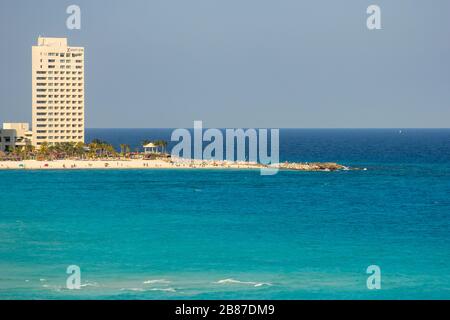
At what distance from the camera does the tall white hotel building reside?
7259 inches

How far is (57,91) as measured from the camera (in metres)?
188

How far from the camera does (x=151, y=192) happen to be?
10262 cm

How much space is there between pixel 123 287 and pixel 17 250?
14.2m

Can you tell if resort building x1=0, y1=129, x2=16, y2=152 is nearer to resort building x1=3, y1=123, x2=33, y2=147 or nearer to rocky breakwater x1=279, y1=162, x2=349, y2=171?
resort building x1=3, y1=123, x2=33, y2=147

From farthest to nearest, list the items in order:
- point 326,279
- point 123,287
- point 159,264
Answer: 1. point 159,264
2. point 326,279
3. point 123,287

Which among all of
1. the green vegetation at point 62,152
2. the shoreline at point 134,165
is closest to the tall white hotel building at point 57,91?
the green vegetation at point 62,152

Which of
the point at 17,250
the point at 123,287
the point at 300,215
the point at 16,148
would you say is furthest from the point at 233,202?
the point at 16,148

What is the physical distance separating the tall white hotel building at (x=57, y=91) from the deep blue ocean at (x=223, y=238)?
65.8 m

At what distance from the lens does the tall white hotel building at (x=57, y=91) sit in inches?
7259

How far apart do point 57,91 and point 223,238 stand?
13025cm

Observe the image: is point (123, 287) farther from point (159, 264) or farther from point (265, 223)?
point (265, 223)

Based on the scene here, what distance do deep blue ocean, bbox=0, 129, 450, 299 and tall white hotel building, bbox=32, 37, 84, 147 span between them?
2591 inches
